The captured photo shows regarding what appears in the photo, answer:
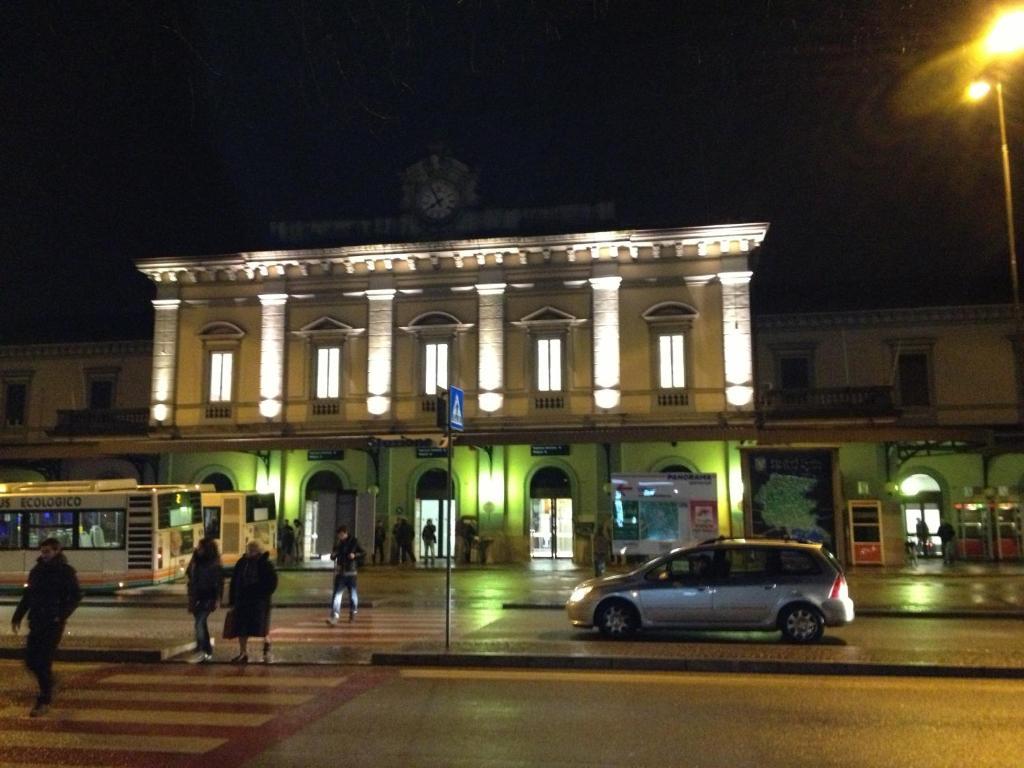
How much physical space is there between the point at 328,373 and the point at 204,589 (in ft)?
76.0

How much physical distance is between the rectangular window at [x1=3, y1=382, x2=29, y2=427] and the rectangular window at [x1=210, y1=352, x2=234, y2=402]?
442 inches

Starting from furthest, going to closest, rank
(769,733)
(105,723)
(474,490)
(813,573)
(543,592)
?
(474,490)
(543,592)
(813,573)
(105,723)
(769,733)

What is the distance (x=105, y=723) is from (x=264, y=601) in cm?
338

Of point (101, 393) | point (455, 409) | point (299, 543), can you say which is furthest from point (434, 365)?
point (455, 409)

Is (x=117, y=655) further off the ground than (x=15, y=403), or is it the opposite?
(x=15, y=403)

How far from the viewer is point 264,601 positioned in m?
11.7

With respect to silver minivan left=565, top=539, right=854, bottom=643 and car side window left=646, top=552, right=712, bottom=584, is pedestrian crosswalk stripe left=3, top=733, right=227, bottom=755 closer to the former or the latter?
silver minivan left=565, top=539, right=854, bottom=643

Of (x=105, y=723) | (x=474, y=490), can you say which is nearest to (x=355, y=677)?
(x=105, y=723)

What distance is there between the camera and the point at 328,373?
3500cm

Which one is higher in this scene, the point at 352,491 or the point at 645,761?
the point at 352,491

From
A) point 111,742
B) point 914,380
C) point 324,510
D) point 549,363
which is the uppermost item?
point 549,363

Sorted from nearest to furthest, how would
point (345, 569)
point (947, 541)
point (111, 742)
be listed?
point (111, 742), point (345, 569), point (947, 541)

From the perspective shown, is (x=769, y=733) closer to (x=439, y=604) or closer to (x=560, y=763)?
(x=560, y=763)

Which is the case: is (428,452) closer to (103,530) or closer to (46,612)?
(103,530)
